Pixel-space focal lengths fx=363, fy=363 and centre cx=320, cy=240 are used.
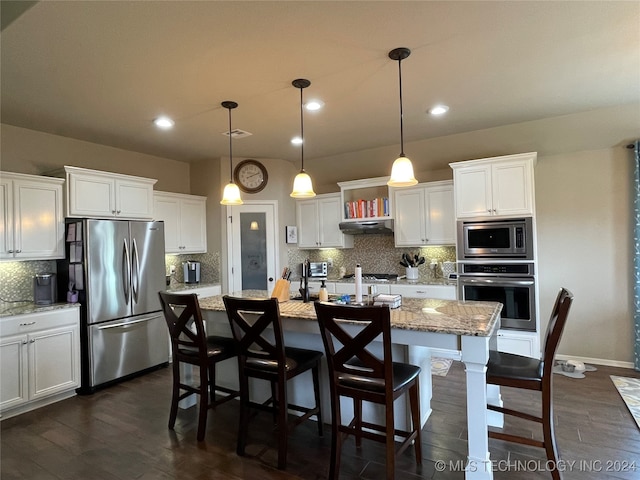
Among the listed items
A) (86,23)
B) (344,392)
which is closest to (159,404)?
(344,392)

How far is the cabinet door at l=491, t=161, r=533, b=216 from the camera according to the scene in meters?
3.86

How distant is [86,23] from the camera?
207 centimetres

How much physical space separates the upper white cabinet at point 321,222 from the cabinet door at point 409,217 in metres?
0.85

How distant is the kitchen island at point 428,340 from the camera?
1982 mm

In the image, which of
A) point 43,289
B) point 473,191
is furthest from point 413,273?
point 43,289

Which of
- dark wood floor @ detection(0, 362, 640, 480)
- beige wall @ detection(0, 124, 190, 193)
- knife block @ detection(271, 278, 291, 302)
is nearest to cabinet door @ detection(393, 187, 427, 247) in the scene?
dark wood floor @ detection(0, 362, 640, 480)

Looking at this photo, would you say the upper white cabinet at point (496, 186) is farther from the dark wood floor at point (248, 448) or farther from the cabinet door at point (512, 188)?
the dark wood floor at point (248, 448)

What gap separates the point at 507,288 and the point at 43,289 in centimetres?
480

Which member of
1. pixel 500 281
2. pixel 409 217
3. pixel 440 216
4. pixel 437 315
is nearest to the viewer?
pixel 437 315

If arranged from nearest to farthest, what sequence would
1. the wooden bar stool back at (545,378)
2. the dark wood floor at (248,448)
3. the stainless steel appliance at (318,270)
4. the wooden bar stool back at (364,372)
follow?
1. the wooden bar stool back at (364,372)
2. the wooden bar stool back at (545,378)
3. the dark wood floor at (248,448)
4. the stainless steel appliance at (318,270)

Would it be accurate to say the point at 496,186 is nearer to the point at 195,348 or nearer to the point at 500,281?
the point at 500,281

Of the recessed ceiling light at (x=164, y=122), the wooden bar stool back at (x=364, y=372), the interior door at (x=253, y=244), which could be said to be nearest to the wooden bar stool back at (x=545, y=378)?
the wooden bar stool back at (x=364, y=372)

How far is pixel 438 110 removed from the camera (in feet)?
11.7

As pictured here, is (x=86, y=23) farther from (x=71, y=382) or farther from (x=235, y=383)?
(x=71, y=382)
